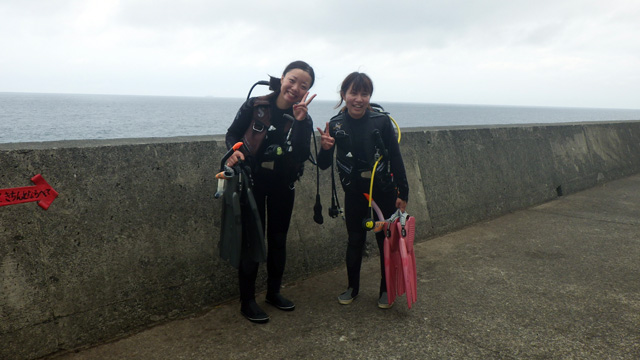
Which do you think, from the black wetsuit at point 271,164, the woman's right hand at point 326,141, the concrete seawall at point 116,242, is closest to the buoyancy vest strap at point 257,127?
the black wetsuit at point 271,164

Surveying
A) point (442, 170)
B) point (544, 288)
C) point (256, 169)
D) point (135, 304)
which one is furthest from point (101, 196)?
point (442, 170)

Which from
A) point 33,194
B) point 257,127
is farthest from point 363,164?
point 33,194

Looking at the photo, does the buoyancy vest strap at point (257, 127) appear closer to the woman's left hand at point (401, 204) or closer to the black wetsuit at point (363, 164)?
the black wetsuit at point (363, 164)

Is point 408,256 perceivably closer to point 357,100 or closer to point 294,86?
point 357,100

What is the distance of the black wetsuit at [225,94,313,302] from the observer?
3.32 meters

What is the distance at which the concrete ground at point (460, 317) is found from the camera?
2854 mm

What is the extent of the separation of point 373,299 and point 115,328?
6.16 ft

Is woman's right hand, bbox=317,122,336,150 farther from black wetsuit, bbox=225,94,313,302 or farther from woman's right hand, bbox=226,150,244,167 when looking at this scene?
woman's right hand, bbox=226,150,244,167

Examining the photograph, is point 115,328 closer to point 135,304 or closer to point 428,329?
point 135,304

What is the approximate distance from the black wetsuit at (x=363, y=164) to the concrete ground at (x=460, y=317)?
0.48 meters

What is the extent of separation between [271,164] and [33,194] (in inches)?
57.7

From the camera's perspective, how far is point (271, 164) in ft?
10.9

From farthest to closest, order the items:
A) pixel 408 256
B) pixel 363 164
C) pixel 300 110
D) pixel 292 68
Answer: pixel 363 164
pixel 408 256
pixel 292 68
pixel 300 110

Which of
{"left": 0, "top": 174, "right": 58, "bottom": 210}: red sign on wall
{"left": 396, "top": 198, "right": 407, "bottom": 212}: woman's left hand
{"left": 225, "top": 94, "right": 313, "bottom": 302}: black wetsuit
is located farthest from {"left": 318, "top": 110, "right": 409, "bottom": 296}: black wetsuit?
{"left": 0, "top": 174, "right": 58, "bottom": 210}: red sign on wall
